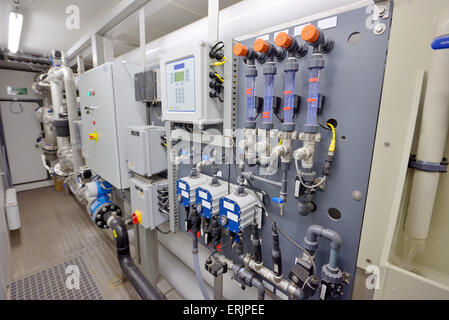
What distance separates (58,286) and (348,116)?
2582mm

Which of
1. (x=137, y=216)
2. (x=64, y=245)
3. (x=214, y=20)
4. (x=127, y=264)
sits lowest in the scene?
(x=64, y=245)

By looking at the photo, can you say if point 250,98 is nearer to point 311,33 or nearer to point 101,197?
point 311,33

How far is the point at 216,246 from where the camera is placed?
1.14 metres

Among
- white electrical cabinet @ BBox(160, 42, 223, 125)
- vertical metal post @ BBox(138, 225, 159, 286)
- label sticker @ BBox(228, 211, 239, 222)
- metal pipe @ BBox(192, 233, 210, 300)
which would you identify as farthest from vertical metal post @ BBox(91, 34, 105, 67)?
label sticker @ BBox(228, 211, 239, 222)

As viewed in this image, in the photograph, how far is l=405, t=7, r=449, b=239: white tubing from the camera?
513 mm

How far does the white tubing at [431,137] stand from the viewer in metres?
0.51

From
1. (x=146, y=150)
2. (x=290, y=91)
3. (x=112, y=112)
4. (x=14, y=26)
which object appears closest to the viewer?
(x=290, y=91)

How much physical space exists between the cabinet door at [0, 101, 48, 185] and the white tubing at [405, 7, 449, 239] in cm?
574

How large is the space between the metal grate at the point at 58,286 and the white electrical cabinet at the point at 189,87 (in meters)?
1.78

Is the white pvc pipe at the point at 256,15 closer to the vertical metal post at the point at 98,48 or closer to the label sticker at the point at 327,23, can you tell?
the label sticker at the point at 327,23

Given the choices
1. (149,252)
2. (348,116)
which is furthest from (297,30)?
(149,252)

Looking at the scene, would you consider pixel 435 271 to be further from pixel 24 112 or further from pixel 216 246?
pixel 24 112

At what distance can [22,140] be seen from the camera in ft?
13.3

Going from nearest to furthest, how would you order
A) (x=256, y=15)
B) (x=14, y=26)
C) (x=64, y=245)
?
1. (x=256, y=15)
2. (x=14, y=26)
3. (x=64, y=245)
